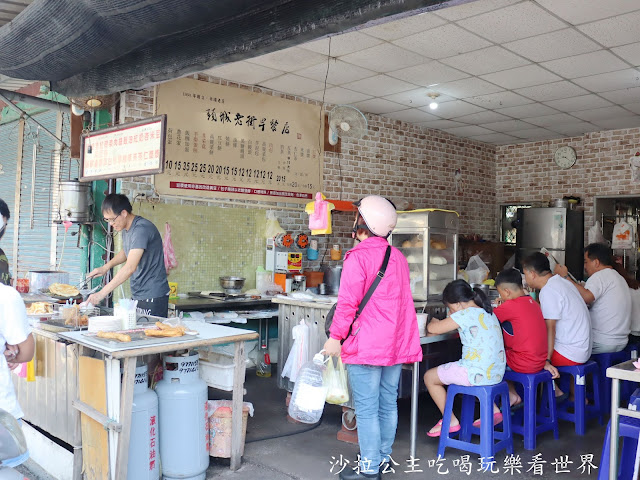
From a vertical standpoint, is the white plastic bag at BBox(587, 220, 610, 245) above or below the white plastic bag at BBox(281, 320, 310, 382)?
above

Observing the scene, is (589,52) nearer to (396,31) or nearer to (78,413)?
(396,31)

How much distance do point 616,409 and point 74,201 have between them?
5087mm

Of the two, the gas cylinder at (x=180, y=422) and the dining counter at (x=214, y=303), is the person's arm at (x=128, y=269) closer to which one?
the gas cylinder at (x=180, y=422)

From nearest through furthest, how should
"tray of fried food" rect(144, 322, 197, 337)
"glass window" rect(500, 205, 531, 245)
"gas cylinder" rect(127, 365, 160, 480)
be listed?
"gas cylinder" rect(127, 365, 160, 480) → "tray of fried food" rect(144, 322, 197, 337) → "glass window" rect(500, 205, 531, 245)

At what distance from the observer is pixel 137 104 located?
5.85m

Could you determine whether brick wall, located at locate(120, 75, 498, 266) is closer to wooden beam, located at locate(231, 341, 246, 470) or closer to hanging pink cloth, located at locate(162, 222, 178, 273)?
hanging pink cloth, located at locate(162, 222, 178, 273)

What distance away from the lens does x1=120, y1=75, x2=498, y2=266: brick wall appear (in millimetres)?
6855

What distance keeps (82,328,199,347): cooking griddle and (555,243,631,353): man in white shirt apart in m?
3.69

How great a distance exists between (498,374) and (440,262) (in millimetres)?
2081

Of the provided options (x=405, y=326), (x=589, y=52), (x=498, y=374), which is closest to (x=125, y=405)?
(x=405, y=326)

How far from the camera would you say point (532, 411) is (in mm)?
4309

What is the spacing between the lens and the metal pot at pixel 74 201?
575 cm

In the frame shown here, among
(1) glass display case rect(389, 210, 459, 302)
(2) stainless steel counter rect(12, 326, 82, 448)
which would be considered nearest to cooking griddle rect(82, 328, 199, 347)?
(2) stainless steel counter rect(12, 326, 82, 448)

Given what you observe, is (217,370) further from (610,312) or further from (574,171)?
(574,171)
